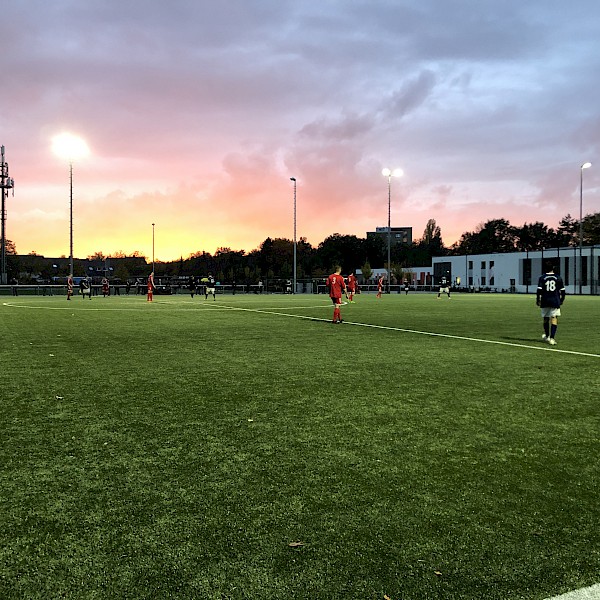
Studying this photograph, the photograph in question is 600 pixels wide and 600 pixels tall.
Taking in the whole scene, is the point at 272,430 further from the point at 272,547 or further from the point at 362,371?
the point at 362,371

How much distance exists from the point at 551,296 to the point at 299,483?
1057 centimetres

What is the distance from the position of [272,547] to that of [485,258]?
324ft

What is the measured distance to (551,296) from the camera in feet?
41.7

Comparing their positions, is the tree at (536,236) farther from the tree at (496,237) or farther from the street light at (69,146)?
the street light at (69,146)

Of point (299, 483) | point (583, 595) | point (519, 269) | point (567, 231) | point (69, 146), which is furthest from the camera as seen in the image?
point (567, 231)

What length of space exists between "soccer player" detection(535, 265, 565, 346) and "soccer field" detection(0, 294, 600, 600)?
4.47 meters

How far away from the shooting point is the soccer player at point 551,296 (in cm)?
1257

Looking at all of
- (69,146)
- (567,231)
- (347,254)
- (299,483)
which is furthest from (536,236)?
(299,483)

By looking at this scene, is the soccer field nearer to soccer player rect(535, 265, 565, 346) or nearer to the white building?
soccer player rect(535, 265, 565, 346)

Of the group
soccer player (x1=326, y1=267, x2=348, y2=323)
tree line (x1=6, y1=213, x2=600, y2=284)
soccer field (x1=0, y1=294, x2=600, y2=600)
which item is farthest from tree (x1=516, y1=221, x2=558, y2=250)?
soccer field (x1=0, y1=294, x2=600, y2=600)

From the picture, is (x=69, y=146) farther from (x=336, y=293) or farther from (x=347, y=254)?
(x=347, y=254)

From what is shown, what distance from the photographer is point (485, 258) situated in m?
96.1

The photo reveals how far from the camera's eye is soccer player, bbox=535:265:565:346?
495 inches

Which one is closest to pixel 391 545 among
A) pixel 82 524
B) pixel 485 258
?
pixel 82 524
